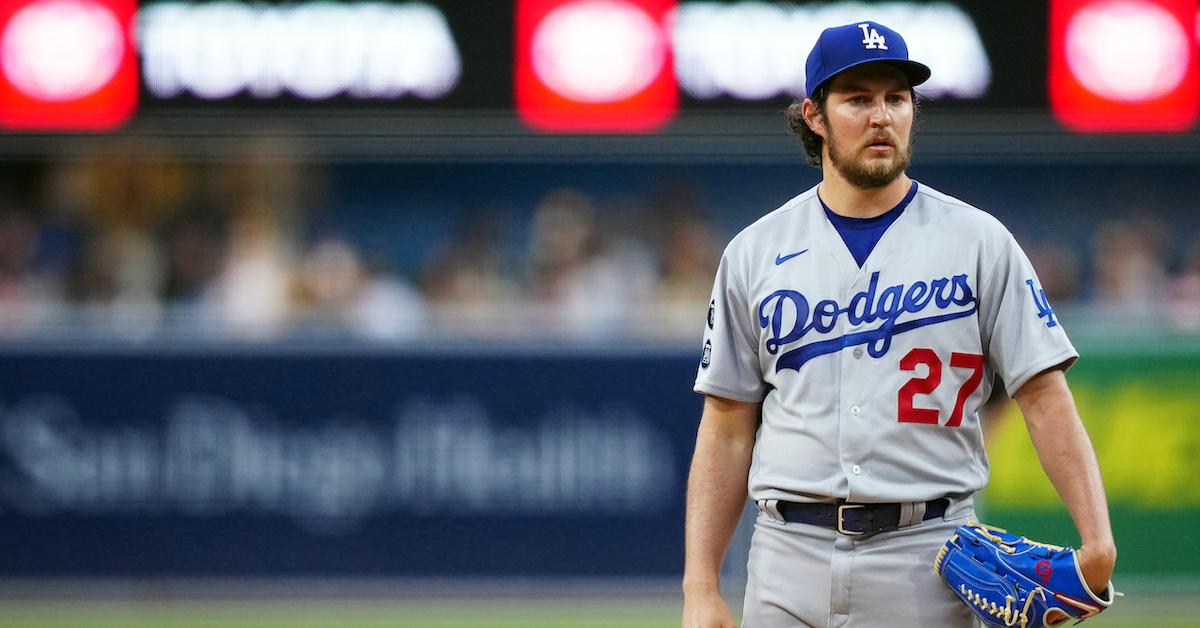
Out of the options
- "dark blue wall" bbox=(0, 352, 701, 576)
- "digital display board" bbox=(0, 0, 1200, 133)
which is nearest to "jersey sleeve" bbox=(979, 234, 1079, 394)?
"dark blue wall" bbox=(0, 352, 701, 576)

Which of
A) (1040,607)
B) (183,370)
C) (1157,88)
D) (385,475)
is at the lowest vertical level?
(385,475)

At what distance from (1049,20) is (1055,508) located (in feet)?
8.62

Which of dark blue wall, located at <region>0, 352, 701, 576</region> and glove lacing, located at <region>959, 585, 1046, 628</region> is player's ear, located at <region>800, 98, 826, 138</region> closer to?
glove lacing, located at <region>959, 585, 1046, 628</region>

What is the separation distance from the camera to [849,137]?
313cm

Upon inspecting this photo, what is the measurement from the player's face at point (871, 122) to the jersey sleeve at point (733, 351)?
37 centimetres

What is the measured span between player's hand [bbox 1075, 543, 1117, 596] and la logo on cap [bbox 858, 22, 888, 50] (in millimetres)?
1064

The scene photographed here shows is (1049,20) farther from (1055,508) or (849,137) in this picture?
(849,137)

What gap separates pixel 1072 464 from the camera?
2.88 meters

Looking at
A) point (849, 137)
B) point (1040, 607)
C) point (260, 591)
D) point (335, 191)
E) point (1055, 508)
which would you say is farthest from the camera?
point (335, 191)

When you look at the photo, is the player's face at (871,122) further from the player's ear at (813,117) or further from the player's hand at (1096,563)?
the player's hand at (1096,563)

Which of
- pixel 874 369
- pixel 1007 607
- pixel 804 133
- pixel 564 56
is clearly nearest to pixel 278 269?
pixel 564 56

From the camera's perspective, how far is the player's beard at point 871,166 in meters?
3.11

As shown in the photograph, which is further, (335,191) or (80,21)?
(335,191)

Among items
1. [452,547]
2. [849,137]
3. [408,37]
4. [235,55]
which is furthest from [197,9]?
[849,137]
